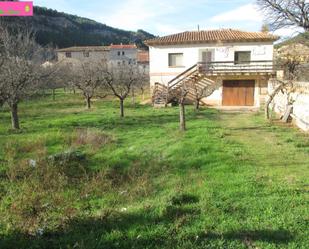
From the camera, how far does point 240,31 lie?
1294 inches

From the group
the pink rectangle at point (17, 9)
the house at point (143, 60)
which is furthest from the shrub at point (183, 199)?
the house at point (143, 60)

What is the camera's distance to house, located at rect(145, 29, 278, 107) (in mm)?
28984

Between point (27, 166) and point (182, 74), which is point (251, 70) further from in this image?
point (27, 166)

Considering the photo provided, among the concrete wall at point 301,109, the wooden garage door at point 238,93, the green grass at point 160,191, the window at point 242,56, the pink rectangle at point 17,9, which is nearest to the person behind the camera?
the green grass at point 160,191

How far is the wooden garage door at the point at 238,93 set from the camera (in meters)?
29.5

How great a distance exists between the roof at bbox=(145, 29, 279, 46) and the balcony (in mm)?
2006

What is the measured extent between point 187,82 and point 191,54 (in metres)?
3.91

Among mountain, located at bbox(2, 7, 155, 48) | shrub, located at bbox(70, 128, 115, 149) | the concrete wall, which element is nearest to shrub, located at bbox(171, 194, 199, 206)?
shrub, located at bbox(70, 128, 115, 149)

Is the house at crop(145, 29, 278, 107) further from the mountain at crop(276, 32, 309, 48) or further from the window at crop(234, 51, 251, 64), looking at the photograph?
the mountain at crop(276, 32, 309, 48)

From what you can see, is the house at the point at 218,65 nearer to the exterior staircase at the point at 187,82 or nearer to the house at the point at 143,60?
the exterior staircase at the point at 187,82

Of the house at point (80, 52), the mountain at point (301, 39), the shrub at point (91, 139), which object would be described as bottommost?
the shrub at point (91, 139)

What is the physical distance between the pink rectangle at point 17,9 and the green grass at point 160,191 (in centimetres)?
520

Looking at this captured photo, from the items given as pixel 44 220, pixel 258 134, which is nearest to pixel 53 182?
pixel 44 220

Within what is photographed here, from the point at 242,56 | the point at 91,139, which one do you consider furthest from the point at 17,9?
the point at 242,56
